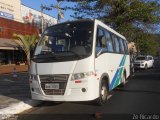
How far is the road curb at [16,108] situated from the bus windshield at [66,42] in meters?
1.61

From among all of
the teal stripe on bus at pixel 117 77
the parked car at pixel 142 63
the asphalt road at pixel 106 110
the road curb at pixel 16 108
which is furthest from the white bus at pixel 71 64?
the parked car at pixel 142 63

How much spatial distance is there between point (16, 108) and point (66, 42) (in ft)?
8.31

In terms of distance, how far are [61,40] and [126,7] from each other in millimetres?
22272

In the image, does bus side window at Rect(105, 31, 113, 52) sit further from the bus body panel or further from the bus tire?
the bus body panel

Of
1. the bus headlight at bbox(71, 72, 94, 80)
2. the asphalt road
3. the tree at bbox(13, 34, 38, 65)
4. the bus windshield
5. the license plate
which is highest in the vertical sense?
the tree at bbox(13, 34, 38, 65)

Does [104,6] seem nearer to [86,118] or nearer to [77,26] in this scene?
[77,26]

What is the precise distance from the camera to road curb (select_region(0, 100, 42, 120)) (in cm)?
973

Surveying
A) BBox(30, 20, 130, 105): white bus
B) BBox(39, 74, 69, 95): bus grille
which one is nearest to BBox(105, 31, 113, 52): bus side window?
BBox(30, 20, 130, 105): white bus

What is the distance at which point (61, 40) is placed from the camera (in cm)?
1074

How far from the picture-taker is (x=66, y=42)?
10.6 meters

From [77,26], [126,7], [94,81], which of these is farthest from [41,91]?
[126,7]

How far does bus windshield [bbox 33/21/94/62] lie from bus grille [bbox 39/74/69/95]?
1.65 feet

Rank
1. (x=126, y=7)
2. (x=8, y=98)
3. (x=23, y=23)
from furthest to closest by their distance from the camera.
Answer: (x=23, y=23), (x=126, y=7), (x=8, y=98)

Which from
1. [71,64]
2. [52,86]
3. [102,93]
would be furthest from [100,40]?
[52,86]
